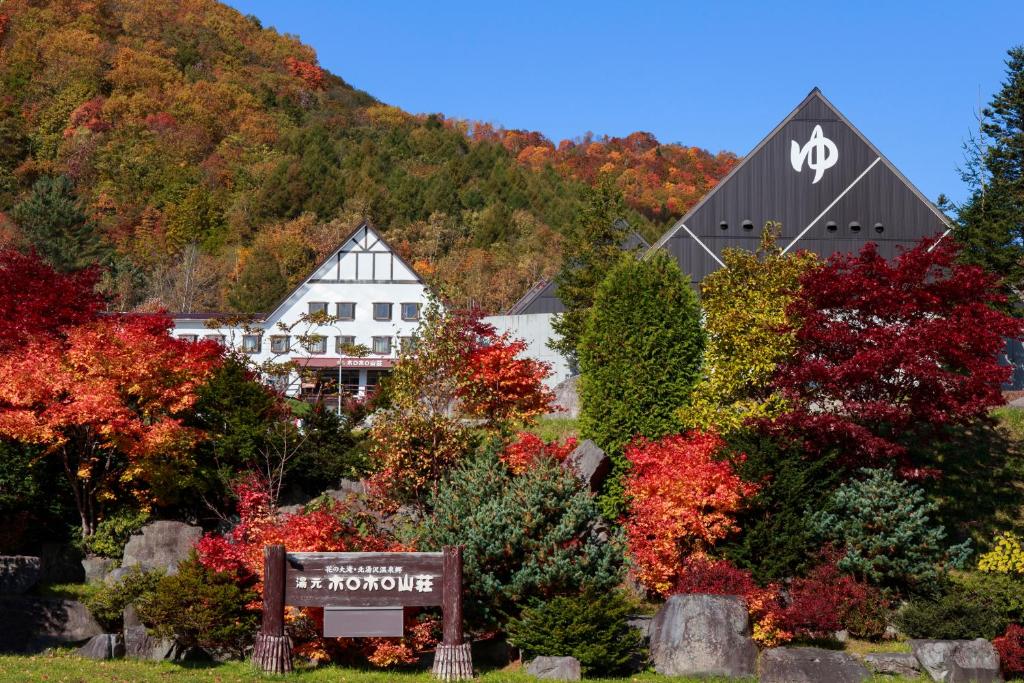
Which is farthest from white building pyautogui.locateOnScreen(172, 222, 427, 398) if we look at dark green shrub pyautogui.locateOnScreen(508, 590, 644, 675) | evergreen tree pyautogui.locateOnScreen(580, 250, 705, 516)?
dark green shrub pyautogui.locateOnScreen(508, 590, 644, 675)

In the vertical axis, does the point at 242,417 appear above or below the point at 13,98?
below

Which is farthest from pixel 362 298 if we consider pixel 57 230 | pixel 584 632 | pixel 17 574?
pixel 584 632

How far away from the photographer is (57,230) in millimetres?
66062

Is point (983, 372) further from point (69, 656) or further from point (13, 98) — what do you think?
point (13, 98)

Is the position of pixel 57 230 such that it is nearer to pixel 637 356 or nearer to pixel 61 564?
pixel 61 564

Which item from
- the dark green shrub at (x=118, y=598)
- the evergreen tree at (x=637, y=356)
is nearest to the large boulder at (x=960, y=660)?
the evergreen tree at (x=637, y=356)

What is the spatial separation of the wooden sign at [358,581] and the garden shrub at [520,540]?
1.37m

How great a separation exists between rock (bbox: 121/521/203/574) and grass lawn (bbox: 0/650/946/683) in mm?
4180

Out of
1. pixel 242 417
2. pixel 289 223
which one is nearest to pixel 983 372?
pixel 242 417

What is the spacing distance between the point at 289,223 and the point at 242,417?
6242 centimetres

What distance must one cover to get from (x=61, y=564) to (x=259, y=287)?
4866 cm

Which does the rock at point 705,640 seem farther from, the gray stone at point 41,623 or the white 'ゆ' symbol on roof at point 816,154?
the white 'ゆ' symbol on roof at point 816,154

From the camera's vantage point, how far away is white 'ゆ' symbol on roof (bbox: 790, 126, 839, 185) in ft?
119

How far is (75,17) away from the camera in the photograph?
445ft
